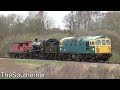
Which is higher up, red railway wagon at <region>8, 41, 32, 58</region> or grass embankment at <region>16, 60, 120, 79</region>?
red railway wagon at <region>8, 41, 32, 58</region>

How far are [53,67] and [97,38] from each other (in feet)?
22.1

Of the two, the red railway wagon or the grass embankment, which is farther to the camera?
the red railway wagon

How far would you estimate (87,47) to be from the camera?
84.3 feet

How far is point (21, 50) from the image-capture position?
35188 mm

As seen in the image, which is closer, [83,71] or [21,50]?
[83,71]

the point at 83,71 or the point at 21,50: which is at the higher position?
the point at 21,50

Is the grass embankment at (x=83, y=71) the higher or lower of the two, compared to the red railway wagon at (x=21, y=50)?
lower

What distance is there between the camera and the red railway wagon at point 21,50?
113 feet

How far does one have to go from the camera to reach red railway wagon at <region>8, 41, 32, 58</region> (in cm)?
3458

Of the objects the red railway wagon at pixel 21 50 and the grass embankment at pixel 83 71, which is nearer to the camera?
the grass embankment at pixel 83 71
